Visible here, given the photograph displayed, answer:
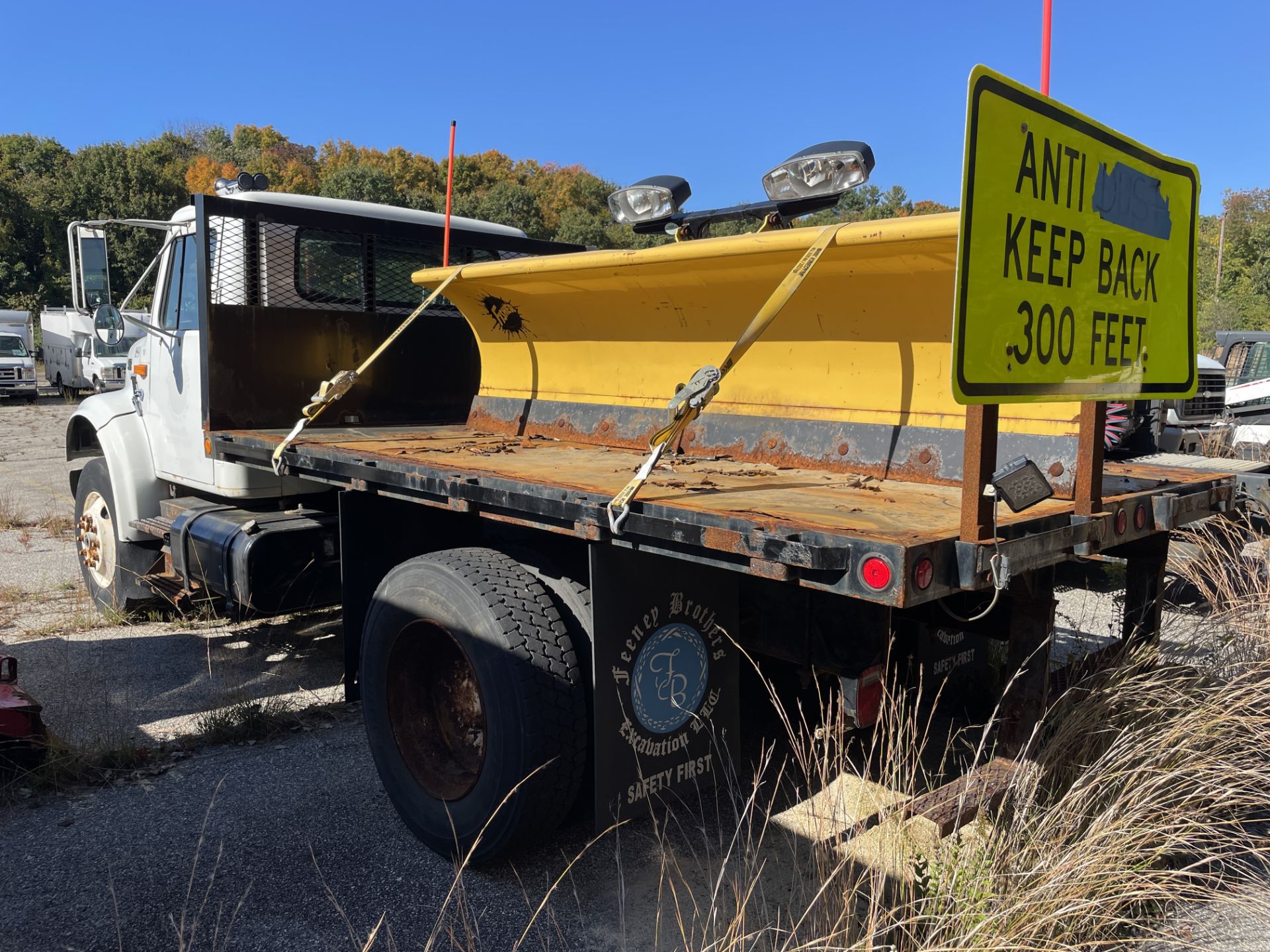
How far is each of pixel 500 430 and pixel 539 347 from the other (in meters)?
0.54

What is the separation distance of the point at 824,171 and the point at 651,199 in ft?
3.33

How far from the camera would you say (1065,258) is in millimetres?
2367

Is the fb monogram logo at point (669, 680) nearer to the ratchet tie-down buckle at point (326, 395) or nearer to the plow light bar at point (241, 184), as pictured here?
the ratchet tie-down buckle at point (326, 395)

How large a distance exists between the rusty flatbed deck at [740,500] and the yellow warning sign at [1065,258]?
359 millimetres

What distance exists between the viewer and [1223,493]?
3.13 metres

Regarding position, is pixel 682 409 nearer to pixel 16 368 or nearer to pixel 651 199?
pixel 651 199

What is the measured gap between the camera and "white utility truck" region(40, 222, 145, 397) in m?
4.93

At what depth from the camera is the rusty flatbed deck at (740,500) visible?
6.93 ft

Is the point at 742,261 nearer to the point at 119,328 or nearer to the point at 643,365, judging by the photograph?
the point at 643,365

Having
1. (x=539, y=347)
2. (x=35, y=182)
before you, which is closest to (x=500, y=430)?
(x=539, y=347)

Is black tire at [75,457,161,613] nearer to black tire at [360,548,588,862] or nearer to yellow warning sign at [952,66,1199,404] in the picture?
black tire at [360,548,588,862]

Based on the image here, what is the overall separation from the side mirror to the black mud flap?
3.69 metres

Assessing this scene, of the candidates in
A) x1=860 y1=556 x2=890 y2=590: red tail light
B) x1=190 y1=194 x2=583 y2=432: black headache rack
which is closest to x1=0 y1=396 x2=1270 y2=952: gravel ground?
x1=860 y1=556 x2=890 y2=590: red tail light

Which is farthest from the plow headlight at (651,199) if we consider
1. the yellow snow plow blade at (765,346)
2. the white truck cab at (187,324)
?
the white truck cab at (187,324)
